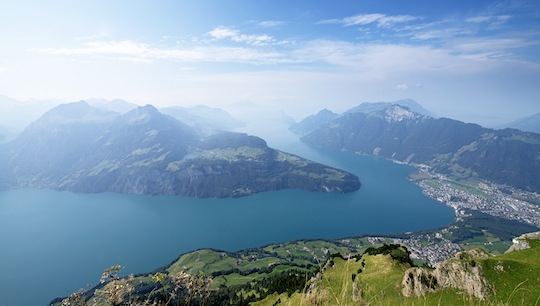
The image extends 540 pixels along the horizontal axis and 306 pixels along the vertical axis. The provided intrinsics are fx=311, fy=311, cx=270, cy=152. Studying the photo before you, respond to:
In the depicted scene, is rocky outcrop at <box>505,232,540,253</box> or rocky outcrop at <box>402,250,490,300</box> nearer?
rocky outcrop at <box>402,250,490,300</box>

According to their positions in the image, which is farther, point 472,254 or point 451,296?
point 472,254

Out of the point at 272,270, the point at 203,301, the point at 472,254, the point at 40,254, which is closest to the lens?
the point at 203,301

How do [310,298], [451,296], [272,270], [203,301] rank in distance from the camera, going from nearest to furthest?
[310,298], [203,301], [451,296], [272,270]

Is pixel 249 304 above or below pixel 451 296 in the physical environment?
below

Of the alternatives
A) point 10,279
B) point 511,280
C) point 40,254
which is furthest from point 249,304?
point 40,254

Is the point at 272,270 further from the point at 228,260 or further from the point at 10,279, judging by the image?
the point at 10,279

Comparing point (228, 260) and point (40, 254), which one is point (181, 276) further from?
point (40, 254)

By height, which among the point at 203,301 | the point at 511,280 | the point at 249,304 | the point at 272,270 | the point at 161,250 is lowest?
the point at 161,250

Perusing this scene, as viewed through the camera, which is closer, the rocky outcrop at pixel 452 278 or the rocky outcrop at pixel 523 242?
the rocky outcrop at pixel 452 278

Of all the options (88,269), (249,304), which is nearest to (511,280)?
Answer: (249,304)

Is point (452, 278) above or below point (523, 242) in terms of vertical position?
above

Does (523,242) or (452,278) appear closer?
(452,278)
